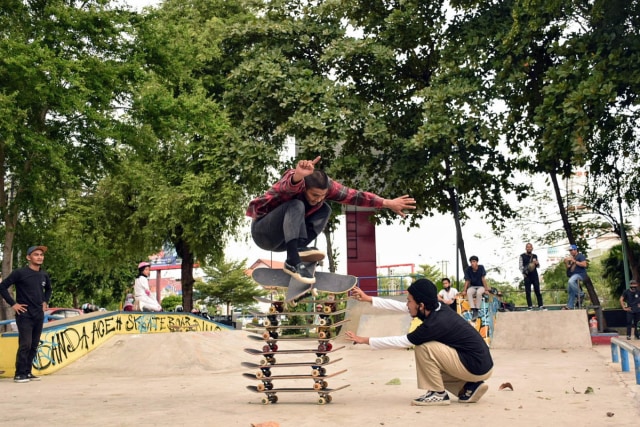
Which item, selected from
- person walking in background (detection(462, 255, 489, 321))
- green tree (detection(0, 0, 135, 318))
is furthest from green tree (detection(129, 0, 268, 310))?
person walking in background (detection(462, 255, 489, 321))

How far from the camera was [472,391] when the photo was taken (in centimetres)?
880

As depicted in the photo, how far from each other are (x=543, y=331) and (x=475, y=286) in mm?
2094

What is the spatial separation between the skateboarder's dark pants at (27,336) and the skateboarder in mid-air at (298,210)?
510cm

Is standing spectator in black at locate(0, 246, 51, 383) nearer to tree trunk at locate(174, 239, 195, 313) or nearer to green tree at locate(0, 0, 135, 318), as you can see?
green tree at locate(0, 0, 135, 318)

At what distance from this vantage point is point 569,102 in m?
20.5

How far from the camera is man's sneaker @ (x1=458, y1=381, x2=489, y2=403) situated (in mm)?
8781

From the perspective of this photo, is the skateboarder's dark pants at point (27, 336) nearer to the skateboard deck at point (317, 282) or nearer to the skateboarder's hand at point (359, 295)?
A: the skateboard deck at point (317, 282)

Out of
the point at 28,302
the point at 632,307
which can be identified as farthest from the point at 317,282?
the point at 632,307

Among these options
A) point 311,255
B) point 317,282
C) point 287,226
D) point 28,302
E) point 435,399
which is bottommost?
point 435,399

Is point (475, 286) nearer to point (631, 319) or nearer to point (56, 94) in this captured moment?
point (631, 319)

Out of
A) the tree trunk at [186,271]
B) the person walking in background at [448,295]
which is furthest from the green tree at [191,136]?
the person walking in background at [448,295]

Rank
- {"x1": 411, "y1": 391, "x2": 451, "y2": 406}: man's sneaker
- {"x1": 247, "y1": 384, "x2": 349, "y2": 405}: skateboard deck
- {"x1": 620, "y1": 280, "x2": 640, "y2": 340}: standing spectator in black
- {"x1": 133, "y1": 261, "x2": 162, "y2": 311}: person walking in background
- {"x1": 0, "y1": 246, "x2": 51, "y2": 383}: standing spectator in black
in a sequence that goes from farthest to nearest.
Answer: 1. {"x1": 620, "y1": 280, "x2": 640, "y2": 340}: standing spectator in black
2. {"x1": 133, "y1": 261, "x2": 162, "y2": 311}: person walking in background
3. {"x1": 0, "y1": 246, "x2": 51, "y2": 383}: standing spectator in black
4. {"x1": 247, "y1": 384, "x2": 349, "y2": 405}: skateboard deck
5. {"x1": 411, "y1": 391, "x2": 451, "y2": 406}: man's sneaker

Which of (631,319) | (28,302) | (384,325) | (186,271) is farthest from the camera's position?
(186,271)

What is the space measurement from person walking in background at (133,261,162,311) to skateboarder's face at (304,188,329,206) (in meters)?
8.49
